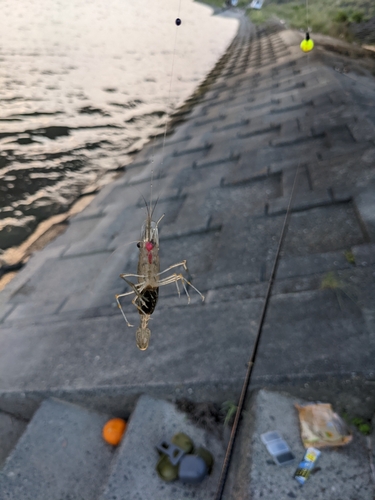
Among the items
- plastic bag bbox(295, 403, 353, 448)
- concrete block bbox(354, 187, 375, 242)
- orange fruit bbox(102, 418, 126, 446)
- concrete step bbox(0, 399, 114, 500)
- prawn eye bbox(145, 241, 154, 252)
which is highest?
prawn eye bbox(145, 241, 154, 252)

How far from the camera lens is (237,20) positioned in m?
29.9

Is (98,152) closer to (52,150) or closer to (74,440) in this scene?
(52,150)

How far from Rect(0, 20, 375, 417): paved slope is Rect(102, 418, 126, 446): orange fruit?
166 millimetres

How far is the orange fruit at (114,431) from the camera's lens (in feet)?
9.76

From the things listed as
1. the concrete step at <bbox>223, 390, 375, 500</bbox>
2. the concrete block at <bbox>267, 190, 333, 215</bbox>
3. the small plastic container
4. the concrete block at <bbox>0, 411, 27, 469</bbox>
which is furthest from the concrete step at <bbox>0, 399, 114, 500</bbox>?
the concrete block at <bbox>267, 190, 333, 215</bbox>

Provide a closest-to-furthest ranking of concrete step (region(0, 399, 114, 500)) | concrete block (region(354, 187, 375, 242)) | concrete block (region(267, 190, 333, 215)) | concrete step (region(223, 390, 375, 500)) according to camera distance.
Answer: concrete step (region(223, 390, 375, 500)) < concrete step (region(0, 399, 114, 500)) < concrete block (region(354, 187, 375, 242)) < concrete block (region(267, 190, 333, 215))

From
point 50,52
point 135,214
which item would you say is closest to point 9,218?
point 135,214

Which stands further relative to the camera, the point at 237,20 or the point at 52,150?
the point at 237,20

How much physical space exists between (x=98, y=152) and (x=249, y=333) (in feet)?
27.4

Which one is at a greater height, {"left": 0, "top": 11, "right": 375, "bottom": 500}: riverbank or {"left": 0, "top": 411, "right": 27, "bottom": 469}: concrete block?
{"left": 0, "top": 11, "right": 375, "bottom": 500}: riverbank

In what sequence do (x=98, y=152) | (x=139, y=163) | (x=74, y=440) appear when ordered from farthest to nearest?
(x=98, y=152) → (x=139, y=163) → (x=74, y=440)

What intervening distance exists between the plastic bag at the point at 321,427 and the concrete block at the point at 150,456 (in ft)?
1.94

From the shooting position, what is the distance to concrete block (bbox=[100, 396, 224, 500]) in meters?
2.54

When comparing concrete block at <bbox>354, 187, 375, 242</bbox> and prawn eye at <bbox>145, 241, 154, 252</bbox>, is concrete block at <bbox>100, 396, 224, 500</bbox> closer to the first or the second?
prawn eye at <bbox>145, 241, 154, 252</bbox>
